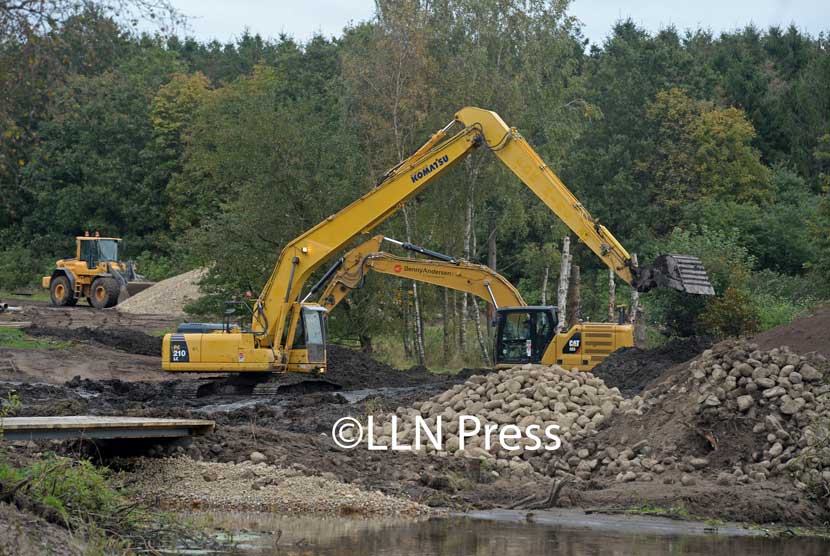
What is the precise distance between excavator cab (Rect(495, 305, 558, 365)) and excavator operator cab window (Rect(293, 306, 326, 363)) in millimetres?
3772

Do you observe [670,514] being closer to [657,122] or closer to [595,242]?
[595,242]

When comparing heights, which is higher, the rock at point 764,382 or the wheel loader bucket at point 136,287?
the wheel loader bucket at point 136,287

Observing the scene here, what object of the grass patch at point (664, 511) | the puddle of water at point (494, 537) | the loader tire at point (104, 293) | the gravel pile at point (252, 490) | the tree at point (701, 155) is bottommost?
the puddle of water at point (494, 537)

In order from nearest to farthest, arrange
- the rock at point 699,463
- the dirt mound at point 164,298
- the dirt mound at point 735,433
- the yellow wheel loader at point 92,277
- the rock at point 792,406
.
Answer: the dirt mound at point 735,433 < the rock at point 699,463 < the rock at point 792,406 < the dirt mound at point 164,298 < the yellow wheel loader at point 92,277

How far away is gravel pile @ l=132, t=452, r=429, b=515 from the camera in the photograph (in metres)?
13.1

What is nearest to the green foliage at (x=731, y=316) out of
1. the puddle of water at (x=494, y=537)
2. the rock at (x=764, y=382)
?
→ the rock at (x=764, y=382)

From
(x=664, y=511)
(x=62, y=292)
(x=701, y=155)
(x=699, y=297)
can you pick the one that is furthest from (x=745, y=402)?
(x=62, y=292)

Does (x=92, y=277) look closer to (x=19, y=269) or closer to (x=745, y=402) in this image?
(x=19, y=269)

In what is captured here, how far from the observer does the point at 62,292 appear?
46000mm

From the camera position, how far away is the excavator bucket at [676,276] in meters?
21.8

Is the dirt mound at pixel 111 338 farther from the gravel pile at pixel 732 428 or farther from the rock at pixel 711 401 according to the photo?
the rock at pixel 711 401

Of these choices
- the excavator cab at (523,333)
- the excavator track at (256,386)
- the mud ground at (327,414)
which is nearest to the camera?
the mud ground at (327,414)

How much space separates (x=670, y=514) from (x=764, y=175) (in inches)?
1498

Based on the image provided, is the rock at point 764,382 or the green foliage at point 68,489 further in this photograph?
the rock at point 764,382
